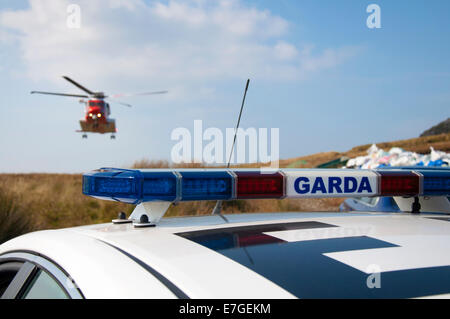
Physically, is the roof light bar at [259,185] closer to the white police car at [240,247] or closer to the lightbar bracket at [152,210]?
the white police car at [240,247]

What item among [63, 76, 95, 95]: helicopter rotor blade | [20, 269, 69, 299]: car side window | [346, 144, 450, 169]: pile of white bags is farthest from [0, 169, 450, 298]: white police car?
[63, 76, 95, 95]: helicopter rotor blade

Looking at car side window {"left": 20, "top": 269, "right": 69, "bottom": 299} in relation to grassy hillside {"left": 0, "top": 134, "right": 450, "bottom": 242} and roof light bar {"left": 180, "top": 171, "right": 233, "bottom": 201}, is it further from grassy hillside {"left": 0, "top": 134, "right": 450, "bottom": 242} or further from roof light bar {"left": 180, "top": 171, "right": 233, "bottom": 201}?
grassy hillside {"left": 0, "top": 134, "right": 450, "bottom": 242}

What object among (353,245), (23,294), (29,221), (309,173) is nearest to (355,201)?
(309,173)

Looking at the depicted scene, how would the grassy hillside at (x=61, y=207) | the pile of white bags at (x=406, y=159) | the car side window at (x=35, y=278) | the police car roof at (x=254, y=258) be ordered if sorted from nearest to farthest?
the police car roof at (x=254, y=258) → the car side window at (x=35, y=278) → the grassy hillside at (x=61, y=207) → the pile of white bags at (x=406, y=159)

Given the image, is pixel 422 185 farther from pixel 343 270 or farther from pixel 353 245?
pixel 343 270

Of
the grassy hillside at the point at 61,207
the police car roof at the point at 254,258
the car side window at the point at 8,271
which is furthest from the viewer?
the grassy hillside at the point at 61,207

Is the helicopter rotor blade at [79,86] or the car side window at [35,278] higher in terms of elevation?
the helicopter rotor blade at [79,86]

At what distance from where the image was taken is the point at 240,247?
4.55ft

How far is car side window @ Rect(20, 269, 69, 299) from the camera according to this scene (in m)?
1.40

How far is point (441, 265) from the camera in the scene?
121 cm

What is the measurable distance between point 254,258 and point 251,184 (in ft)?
2.21

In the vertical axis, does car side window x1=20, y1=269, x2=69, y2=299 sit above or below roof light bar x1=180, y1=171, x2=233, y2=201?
below

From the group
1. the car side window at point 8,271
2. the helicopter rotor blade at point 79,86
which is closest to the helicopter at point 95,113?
the helicopter rotor blade at point 79,86

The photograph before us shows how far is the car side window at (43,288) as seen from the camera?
1.40 meters
